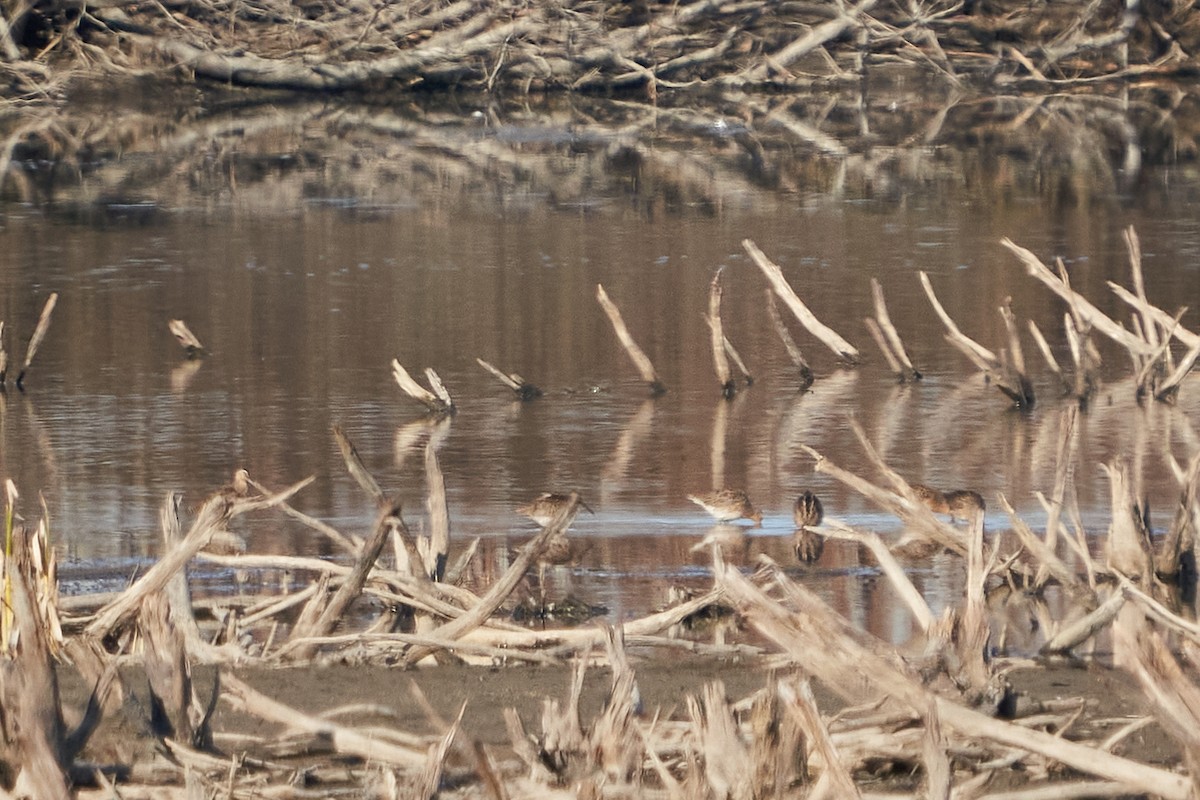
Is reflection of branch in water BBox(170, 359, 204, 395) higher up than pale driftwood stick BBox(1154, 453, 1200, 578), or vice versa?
pale driftwood stick BBox(1154, 453, 1200, 578)

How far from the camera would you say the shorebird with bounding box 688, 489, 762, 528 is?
759 cm

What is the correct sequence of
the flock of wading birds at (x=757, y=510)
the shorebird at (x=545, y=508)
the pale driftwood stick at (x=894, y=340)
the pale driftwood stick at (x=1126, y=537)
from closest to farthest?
1. the pale driftwood stick at (x=1126, y=537)
2. the flock of wading birds at (x=757, y=510)
3. the shorebird at (x=545, y=508)
4. the pale driftwood stick at (x=894, y=340)

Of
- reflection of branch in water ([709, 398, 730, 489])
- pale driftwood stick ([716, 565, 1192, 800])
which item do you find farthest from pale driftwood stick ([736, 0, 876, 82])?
pale driftwood stick ([716, 565, 1192, 800])

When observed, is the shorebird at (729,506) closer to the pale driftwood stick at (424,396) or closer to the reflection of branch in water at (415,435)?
the reflection of branch in water at (415,435)

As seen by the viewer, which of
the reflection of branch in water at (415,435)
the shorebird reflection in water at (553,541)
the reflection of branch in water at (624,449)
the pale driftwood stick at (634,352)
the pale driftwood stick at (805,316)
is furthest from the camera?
the pale driftwood stick at (805,316)

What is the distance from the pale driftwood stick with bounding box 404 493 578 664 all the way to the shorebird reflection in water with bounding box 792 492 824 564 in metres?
2.29

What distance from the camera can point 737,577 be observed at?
3734mm

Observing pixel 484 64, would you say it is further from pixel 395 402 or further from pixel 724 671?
pixel 724 671

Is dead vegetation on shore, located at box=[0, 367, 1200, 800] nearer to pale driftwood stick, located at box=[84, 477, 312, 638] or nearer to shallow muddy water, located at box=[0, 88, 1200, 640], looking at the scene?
pale driftwood stick, located at box=[84, 477, 312, 638]

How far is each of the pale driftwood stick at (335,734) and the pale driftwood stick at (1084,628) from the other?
186 cm

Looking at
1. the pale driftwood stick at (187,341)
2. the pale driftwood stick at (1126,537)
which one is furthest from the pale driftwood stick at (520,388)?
the pale driftwood stick at (1126,537)

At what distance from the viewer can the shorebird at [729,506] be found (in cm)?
759

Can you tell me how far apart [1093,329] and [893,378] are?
175 cm

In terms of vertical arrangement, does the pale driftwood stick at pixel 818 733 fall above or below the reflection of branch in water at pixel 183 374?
above
